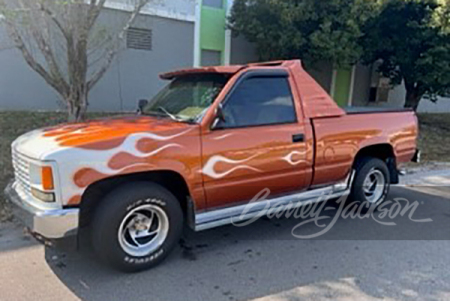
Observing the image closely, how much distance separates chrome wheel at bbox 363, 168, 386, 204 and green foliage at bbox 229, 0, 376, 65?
25.2 ft

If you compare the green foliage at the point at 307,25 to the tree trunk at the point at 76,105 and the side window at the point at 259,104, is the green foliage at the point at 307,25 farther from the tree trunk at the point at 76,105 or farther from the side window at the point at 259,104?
the side window at the point at 259,104

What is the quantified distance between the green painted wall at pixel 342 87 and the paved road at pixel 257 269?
47.7ft

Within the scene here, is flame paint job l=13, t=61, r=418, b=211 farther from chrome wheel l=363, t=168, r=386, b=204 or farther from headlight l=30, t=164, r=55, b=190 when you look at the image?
chrome wheel l=363, t=168, r=386, b=204

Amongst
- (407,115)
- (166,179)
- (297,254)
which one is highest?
(407,115)

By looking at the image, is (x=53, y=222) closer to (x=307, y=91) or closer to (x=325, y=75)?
(x=307, y=91)

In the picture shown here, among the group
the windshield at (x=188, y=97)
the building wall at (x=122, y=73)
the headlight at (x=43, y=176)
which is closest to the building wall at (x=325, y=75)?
the building wall at (x=122, y=73)

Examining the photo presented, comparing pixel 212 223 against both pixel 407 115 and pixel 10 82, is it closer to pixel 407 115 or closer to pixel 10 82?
pixel 407 115

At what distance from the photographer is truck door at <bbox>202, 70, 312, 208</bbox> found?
3.93m

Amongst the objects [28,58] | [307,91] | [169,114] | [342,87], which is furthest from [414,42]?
[28,58]

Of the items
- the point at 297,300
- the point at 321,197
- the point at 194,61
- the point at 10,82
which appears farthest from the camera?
the point at 194,61

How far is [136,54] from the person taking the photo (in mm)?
12641

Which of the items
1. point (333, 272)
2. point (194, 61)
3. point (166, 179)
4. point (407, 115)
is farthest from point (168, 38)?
point (333, 272)

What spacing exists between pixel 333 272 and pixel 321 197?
1315 mm

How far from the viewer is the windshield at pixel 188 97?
13.5 feet
